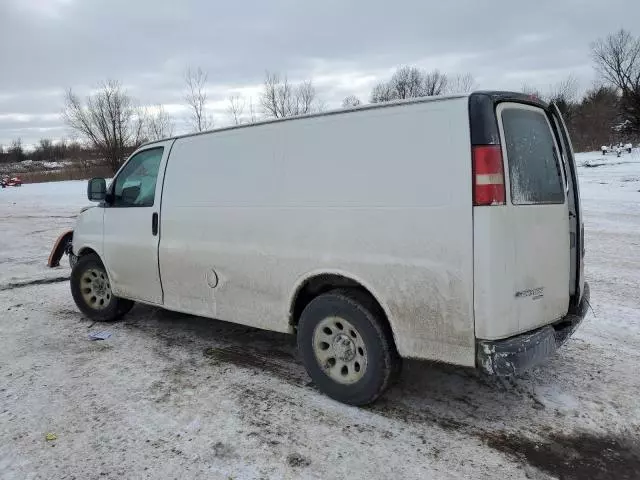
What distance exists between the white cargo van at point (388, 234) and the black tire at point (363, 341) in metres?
0.01

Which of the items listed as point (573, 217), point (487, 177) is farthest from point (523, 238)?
point (573, 217)

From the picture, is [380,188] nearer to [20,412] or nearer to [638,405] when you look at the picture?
[638,405]

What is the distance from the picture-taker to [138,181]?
534cm

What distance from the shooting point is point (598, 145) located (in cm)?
4294

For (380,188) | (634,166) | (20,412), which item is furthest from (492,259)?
(634,166)

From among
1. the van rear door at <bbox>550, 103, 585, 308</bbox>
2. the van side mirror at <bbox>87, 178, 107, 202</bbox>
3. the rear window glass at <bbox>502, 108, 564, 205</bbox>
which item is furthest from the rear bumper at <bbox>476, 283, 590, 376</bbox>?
the van side mirror at <bbox>87, 178, 107, 202</bbox>

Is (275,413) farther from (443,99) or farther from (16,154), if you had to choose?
(16,154)

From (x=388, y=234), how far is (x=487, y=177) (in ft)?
2.32

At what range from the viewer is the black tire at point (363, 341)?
346 cm

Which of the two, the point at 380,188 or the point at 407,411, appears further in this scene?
the point at 407,411

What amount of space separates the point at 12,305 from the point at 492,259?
20.7 feet

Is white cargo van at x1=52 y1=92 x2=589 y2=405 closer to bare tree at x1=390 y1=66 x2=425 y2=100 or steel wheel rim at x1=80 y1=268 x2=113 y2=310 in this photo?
steel wheel rim at x1=80 y1=268 x2=113 y2=310

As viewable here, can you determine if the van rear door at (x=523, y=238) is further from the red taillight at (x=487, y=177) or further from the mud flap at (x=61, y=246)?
the mud flap at (x=61, y=246)

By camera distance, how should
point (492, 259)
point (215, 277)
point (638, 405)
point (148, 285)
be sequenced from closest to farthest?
1. point (492, 259)
2. point (638, 405)
3. point (215, 277)
4. point (148, 285)
